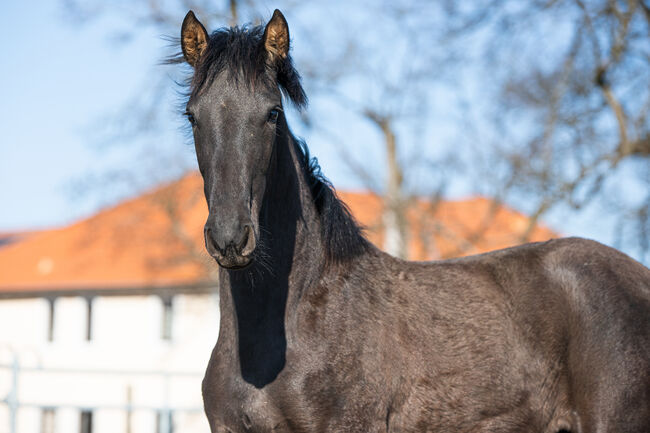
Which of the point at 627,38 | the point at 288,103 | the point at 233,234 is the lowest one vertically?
the point at 233,234

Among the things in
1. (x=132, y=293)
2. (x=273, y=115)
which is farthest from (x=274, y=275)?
(x=132, y=293)

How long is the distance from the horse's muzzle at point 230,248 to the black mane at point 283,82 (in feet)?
2.71

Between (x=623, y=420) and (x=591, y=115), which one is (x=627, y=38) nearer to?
(x=591, y=115)

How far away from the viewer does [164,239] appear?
26.7 metres

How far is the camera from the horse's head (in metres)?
2.92

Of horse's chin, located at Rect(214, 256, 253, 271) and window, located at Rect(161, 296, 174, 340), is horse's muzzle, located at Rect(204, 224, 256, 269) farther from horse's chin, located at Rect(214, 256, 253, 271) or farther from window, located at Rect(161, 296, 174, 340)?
window, located at Rect(161, 296, 174, 340)

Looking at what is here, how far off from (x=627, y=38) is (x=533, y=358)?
33.3 ft

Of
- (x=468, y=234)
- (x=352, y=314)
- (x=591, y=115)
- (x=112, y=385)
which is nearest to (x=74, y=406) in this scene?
(x=352, y=314)

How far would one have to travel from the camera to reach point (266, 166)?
3305 millimetres

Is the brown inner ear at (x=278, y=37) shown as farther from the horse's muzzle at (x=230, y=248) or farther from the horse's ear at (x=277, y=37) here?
the horse's muzzle at (x=230, y=248)

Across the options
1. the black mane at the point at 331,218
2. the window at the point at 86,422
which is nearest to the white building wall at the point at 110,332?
the window at the point at 86,422

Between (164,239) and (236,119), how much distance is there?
24.1 meters

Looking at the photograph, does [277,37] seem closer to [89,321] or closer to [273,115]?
[273,115]

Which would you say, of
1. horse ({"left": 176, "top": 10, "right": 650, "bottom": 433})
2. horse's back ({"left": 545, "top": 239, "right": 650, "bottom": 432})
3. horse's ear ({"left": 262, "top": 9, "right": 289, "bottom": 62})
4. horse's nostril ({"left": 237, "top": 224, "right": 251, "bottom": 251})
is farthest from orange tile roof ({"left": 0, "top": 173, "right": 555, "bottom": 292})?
horse's nostril ({"left": 237, "top": 224, "right": 251, "bottom": 251})
